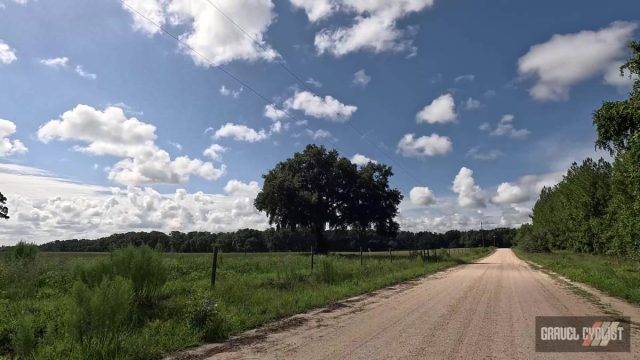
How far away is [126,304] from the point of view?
862 cm

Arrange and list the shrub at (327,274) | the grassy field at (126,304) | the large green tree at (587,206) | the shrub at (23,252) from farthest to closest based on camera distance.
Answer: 1. the large green tree at (587,206)
2. the shrub at (327,274)
3. the shrub at (23,252)
4. the grassy field at (126,304)

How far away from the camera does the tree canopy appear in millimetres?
46000

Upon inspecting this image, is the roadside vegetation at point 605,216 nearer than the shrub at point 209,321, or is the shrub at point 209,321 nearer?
the shrub at point 209,321

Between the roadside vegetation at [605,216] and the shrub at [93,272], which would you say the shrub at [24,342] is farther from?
the roadside vegetation at [605,216]

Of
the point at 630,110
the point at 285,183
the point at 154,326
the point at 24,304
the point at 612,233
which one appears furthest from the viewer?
the point at 285,183

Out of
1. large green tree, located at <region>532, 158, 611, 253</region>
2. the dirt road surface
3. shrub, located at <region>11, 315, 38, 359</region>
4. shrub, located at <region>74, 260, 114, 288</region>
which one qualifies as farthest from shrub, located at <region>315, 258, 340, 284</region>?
large green tree, located at <region>532, 158, 611, 253</region>

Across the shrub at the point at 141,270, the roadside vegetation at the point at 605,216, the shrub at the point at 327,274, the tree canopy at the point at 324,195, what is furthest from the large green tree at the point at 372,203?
the shrub at the point at 141,270

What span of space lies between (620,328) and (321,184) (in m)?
39.7

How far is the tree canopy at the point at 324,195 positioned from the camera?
46.0 metres

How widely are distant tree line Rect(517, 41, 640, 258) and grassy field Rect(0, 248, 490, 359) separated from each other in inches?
394

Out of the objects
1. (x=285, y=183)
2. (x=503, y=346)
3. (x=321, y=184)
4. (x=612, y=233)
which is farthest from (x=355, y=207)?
(x=503, y=346)

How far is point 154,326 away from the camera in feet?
29.5

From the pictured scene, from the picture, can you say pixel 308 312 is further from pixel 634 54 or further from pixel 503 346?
pixel 634 54

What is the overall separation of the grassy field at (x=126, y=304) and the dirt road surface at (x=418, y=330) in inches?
32.8
